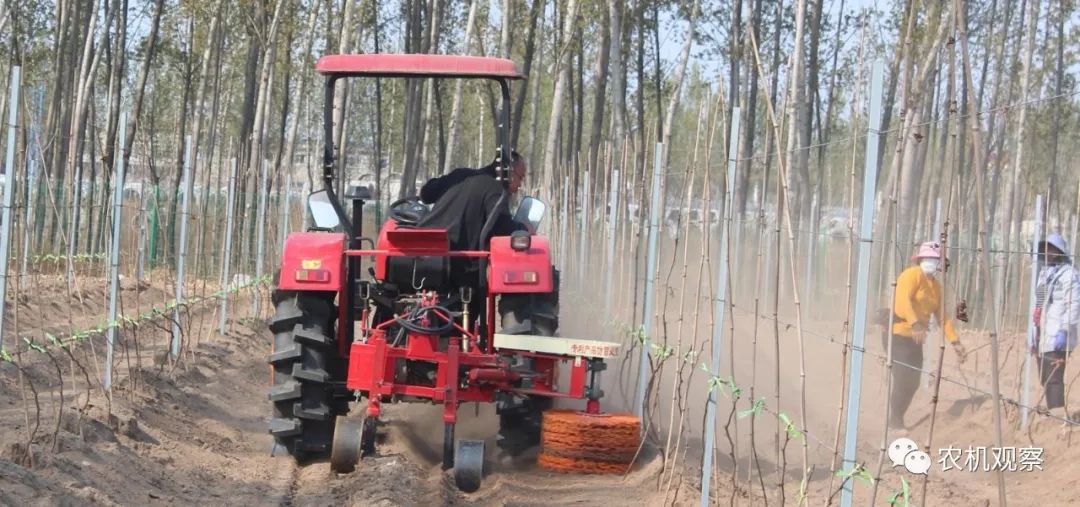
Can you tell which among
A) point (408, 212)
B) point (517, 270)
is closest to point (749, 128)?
point (408, 212)

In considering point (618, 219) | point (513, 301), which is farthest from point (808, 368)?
point (513, 301)

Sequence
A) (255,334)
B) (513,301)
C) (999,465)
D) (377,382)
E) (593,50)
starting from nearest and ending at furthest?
(999,465) < (377,382) < (513,301) < (255,334) < (593,50)

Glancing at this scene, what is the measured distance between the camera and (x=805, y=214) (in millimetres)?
19969

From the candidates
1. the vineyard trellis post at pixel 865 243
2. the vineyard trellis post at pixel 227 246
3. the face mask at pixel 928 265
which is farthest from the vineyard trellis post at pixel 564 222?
the vineyard trellis post at pixel 865 243

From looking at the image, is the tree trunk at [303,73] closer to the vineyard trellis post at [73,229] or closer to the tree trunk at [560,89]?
the tree trunk at [560,89]

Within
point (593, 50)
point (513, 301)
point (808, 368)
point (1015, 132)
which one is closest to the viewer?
point (513, 301)

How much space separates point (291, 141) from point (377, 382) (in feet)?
57.2

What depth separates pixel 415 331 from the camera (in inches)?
263

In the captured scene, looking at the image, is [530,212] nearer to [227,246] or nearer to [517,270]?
[517,270]

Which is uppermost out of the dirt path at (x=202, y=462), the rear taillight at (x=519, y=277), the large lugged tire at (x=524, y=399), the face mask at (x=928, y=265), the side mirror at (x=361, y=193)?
the side mirror at (x=361, y=193)

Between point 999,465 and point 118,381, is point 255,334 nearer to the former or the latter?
point 118,381

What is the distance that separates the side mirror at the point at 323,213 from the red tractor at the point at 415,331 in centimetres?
23

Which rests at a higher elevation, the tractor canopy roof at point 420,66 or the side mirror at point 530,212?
the tractor canopy roof at point 420,66

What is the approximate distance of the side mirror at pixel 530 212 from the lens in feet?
25.2
